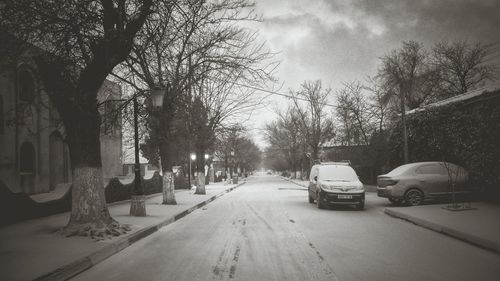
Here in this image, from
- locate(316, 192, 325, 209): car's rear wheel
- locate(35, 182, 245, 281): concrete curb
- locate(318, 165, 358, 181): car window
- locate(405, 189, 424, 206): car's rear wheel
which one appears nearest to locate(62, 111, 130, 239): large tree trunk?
locate(35, 182, 245, 281): concrete curb

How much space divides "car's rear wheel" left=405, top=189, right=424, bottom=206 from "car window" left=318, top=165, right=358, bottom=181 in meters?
2.09

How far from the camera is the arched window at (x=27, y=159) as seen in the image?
80.6 feet

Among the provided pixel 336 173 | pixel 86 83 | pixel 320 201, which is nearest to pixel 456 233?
pixel 320 201

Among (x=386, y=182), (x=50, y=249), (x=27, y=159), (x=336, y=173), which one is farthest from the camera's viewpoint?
(x=27, y=159)

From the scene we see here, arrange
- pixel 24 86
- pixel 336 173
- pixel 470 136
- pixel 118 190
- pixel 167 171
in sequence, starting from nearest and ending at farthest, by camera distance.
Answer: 1. pixel 470 136
2. pixel 336 173
3. pixel 167 171
4. pixel 118 190
5. pixel 24 86

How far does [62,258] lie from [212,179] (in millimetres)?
56904

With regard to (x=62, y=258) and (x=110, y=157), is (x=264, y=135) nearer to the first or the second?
(x=110, y=157)

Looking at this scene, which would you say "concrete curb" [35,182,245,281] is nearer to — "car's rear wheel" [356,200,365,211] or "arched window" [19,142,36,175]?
"car's rear wheel" [356,200,365,211]

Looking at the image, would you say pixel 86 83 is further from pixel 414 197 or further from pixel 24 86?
pixel 24 86

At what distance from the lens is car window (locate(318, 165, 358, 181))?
17.2 m

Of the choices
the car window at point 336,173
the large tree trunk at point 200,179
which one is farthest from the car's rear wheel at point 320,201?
the large tree trunk at point 200,179

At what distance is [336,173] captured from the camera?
691 inches

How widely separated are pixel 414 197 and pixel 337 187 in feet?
10.2

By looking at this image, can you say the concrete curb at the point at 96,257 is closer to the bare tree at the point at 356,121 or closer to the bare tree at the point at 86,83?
the bare tree at the point at 86,83
